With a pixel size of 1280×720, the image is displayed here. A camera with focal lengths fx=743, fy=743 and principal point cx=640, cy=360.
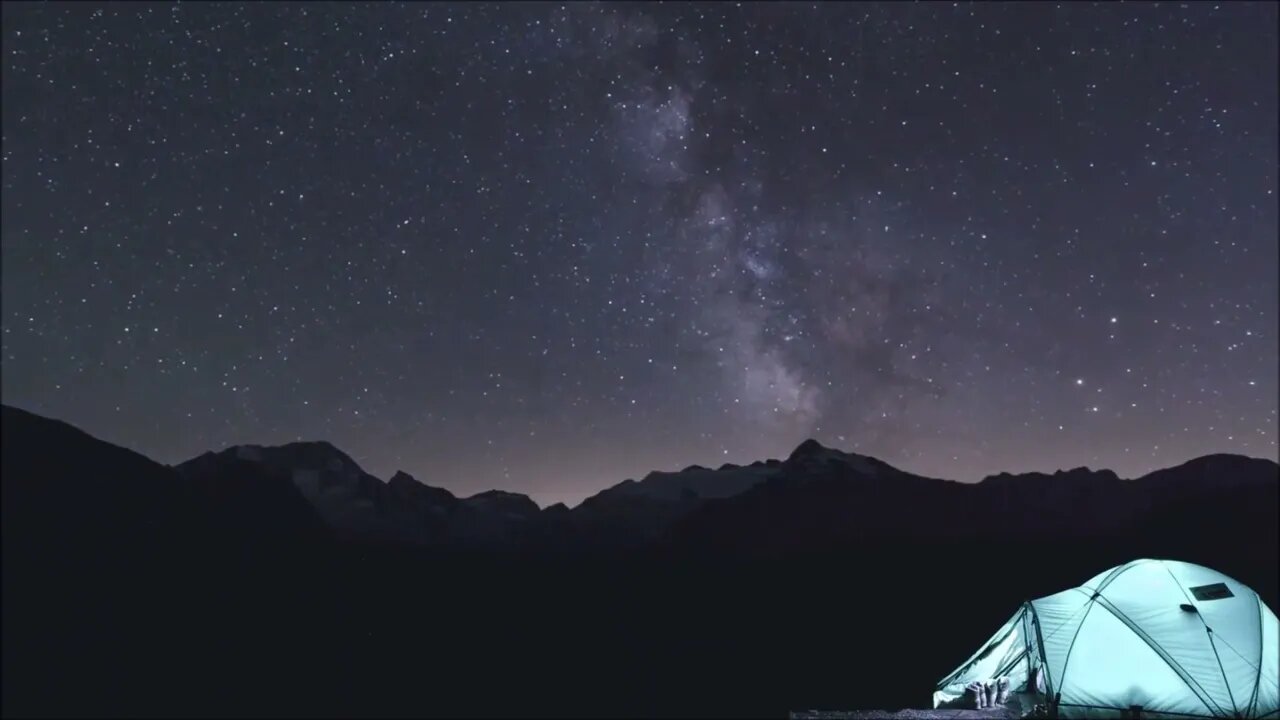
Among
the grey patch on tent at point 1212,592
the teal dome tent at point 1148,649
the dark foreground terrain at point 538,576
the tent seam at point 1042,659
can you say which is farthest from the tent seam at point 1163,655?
the dark foreground terrain at point 538,576

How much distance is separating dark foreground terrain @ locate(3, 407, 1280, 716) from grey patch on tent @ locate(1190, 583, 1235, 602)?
928 inches

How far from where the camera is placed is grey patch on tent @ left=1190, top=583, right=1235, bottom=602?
1423 cm

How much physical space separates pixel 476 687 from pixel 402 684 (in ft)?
21.7

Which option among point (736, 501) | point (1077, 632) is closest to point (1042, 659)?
point (1077, 632)

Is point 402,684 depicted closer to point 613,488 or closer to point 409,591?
point 409,591

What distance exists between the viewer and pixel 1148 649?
13750 millimetres

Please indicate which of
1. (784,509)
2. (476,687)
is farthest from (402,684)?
(784,509)

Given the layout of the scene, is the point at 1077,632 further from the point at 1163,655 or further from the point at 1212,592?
the point at 1212,592

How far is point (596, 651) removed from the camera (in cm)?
6675

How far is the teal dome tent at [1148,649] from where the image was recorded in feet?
43.1

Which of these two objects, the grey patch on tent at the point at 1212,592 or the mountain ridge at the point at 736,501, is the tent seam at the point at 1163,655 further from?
the mountain ridge at the point at 736,501

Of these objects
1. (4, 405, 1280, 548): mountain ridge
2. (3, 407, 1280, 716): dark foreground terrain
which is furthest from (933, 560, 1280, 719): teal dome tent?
(4, 405, 1280, 548): mountain ridge

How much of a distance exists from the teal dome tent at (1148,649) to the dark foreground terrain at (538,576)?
2317 centimetres

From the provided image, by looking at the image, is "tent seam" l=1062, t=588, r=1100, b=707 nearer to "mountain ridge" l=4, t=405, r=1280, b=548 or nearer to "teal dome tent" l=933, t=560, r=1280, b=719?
"teal dome tent" l=933, t=560, r=1280, b=719
